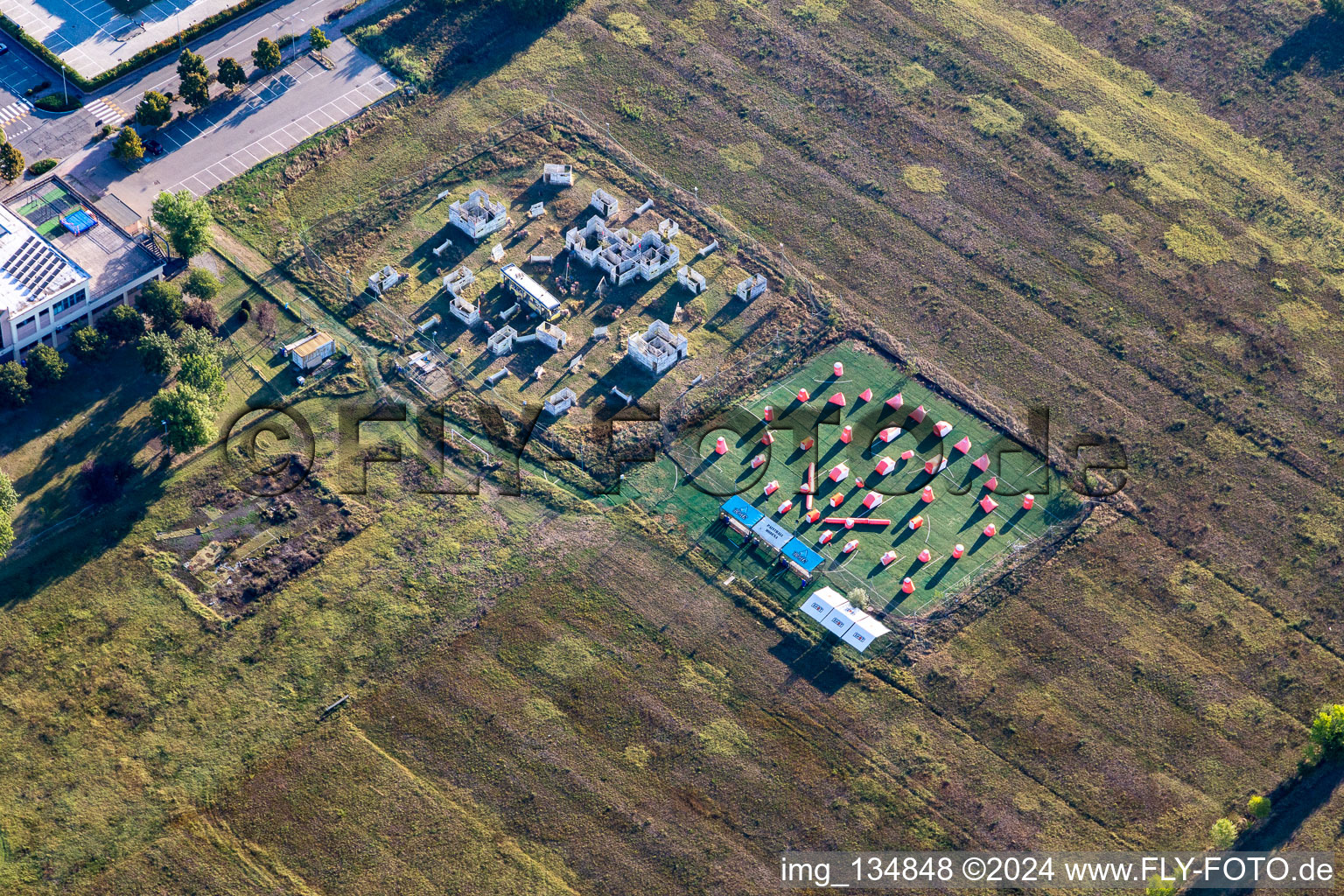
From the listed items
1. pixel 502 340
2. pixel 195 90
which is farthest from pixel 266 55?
pixel 502 340

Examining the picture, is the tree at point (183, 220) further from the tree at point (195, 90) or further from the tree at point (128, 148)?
the tree at point (195, 90)

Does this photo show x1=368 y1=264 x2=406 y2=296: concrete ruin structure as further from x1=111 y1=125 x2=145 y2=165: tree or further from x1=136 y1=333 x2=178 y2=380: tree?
x1=111 y1=125 x2=145 y2=165: tree

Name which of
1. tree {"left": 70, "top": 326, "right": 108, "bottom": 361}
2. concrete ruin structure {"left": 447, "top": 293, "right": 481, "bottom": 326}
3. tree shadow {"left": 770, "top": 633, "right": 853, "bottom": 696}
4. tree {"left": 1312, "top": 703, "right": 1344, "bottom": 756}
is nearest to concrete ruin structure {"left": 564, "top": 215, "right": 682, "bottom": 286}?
concrete ruin structure {"left": 447, "top": 293, "right": 481, "bottom": 326}

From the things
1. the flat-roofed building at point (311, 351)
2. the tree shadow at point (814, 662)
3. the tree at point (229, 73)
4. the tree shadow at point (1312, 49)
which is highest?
the tree shadow at point (1312, 49)

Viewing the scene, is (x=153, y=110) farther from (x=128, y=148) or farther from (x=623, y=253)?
(x=623, y=253)

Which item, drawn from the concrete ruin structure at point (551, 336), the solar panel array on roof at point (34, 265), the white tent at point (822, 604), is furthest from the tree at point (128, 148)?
the white tent at point (822, 604)

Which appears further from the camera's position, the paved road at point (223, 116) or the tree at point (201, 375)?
the paved road at point (223, 116)

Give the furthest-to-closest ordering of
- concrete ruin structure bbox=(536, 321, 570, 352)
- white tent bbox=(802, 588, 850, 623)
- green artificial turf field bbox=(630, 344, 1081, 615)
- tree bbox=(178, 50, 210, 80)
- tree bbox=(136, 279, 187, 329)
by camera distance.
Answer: tree bbox=(178, 50, 210, 80) < concrete ruin structure bbox=(536, 321, 570, 352) < tree bbox=(136, 279, 187, 329) < green artificial turf field bbox=(630, 344, 1081, 615) < white tent bbox=(802, 588, 850, 623)
